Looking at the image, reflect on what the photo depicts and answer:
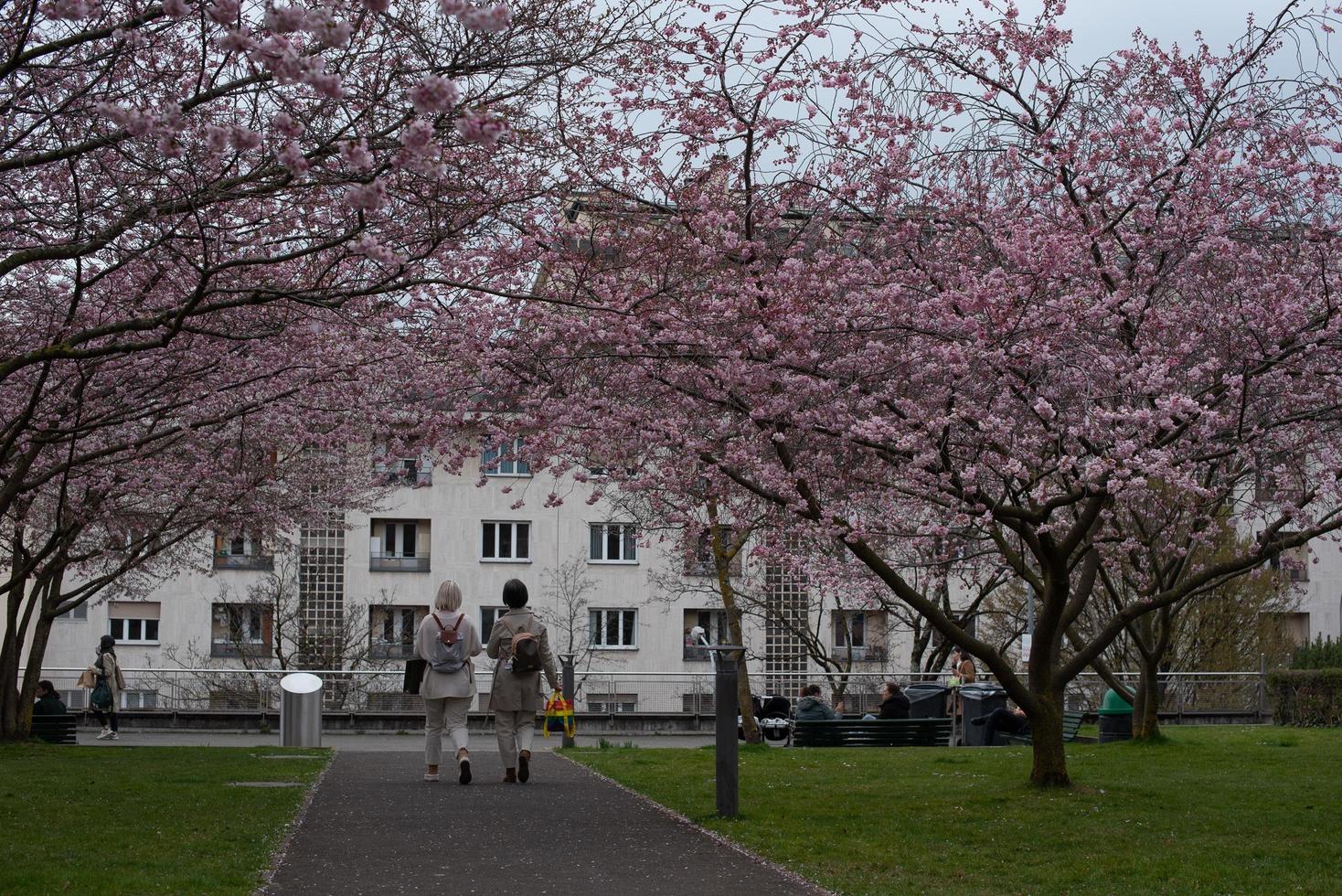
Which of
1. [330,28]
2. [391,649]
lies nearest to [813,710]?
[330,28]

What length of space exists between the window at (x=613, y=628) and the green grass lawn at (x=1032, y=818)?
116ft

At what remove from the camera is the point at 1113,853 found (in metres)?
9.56

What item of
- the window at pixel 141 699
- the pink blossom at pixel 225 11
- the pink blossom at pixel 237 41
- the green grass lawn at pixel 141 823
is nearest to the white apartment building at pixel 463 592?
the window at pixel 141 699

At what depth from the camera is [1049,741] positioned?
13.2m

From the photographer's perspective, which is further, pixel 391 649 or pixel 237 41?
pixel 391 649

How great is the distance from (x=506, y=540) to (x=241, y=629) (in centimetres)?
980

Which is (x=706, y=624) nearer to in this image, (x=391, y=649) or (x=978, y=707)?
(x=391, y=649)

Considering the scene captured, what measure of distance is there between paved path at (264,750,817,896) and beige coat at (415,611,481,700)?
82 centimetres

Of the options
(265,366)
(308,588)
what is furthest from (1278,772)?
(308,588)

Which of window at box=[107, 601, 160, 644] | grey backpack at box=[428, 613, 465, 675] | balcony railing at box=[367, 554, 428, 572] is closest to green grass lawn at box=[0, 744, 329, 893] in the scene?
grey backpack at box=[428, 613, 465, 675]

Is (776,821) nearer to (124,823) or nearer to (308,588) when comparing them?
(124,823)

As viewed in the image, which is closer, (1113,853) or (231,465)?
(1113,853)

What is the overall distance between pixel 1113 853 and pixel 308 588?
45.3 metres

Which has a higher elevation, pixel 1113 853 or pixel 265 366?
pixel 265 366
